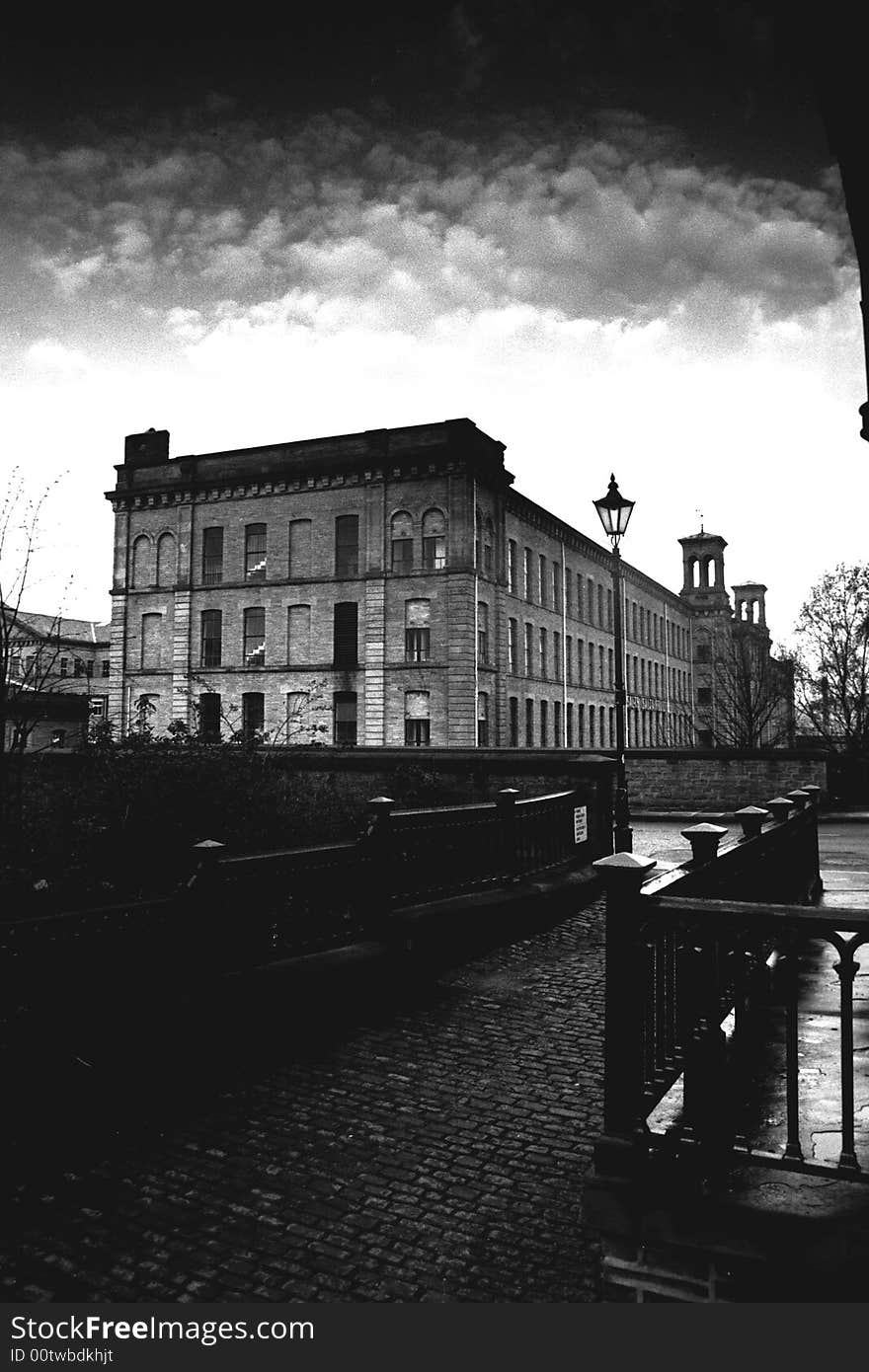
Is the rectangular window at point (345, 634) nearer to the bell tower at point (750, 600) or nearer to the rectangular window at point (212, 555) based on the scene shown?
the rectangular window at point (212, 555)

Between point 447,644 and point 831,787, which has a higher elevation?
point 447,644

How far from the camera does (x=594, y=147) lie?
620cm

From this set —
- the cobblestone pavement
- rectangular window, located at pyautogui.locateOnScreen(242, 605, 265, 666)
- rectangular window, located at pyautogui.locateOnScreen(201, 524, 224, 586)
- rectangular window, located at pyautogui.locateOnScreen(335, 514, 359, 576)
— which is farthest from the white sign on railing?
rectangular window, located at pyautogui.locateOnScreen(201, 524, 224, 586)

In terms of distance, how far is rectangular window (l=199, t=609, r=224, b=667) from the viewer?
138 feet

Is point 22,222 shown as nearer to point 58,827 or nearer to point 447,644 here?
point 58,827

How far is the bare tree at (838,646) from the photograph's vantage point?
3634 centimetres

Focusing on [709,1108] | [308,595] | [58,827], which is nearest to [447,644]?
[308,595]

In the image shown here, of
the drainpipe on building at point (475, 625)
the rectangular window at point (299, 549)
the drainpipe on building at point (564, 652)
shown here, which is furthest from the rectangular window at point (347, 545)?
the drainpipe on building at point (564, 652)

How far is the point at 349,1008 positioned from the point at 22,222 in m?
8.11

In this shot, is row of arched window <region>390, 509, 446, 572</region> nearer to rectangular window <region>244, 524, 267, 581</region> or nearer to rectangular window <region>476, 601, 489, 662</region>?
rectangular window <region>476, 601, 489, 662</region>

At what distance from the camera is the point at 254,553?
41.9 metres

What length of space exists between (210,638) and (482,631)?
1353 cm

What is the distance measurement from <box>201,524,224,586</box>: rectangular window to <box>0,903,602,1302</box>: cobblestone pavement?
125 ft

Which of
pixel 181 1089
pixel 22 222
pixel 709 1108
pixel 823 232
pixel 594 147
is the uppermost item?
pixel 22 222
